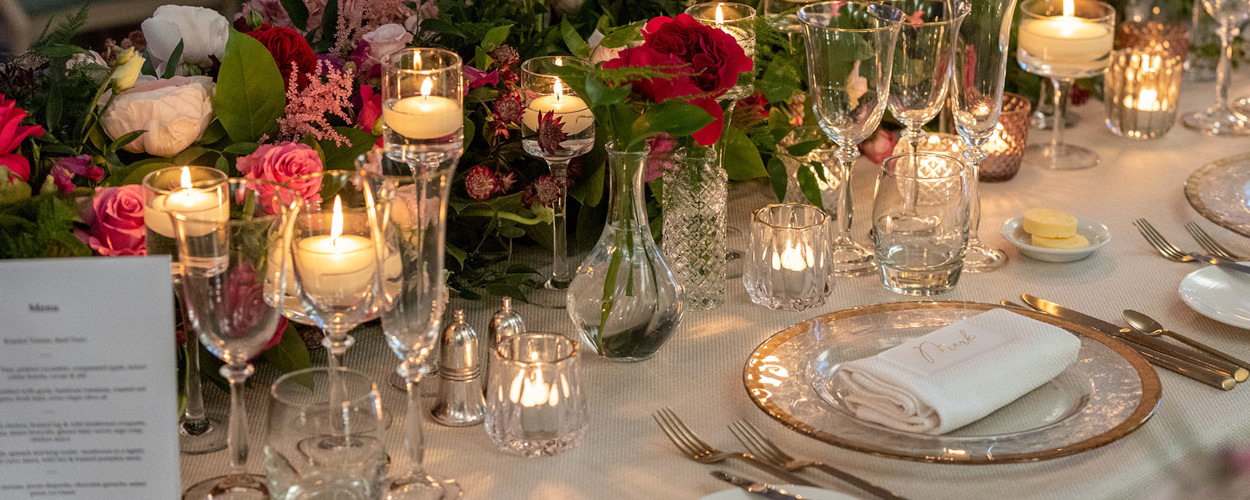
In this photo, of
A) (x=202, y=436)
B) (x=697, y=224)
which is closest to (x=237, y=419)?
(x=202, y=436)

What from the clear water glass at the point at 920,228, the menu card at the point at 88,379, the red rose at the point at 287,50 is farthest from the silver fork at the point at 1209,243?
the menu card at the point at 88,379

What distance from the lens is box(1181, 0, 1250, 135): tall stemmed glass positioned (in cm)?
201

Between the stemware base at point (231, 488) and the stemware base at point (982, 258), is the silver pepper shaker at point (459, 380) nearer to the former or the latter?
the stemware base at point (231, 488)

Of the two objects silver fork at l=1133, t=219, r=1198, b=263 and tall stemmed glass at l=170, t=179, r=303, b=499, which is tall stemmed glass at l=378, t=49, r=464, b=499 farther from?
silver fork at l=1133, t=219, r=1198, b=263

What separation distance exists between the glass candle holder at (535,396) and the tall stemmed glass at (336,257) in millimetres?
145

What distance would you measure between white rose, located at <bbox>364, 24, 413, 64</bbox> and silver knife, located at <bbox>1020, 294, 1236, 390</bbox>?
2.55ft

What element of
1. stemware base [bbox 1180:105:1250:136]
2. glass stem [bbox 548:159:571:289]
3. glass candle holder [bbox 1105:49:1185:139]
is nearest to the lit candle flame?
glass stem [bbox 548:159:571:289]

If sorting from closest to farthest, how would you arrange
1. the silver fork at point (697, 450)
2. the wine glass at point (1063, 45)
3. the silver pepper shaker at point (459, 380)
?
the silver fork at point (697, 450) → the silver pepper shaker at point (459, 380) → the wine glass at point (1063, 45)

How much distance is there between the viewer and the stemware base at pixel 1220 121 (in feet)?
6.44

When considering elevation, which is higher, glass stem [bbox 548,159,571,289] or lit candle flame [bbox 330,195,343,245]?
lit candle flame [bbox 330,195,343,245]

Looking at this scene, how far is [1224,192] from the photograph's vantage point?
1.65 meters

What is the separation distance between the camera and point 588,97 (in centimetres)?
107

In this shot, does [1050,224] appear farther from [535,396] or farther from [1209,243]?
[535,396]

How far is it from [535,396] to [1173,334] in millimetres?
704
